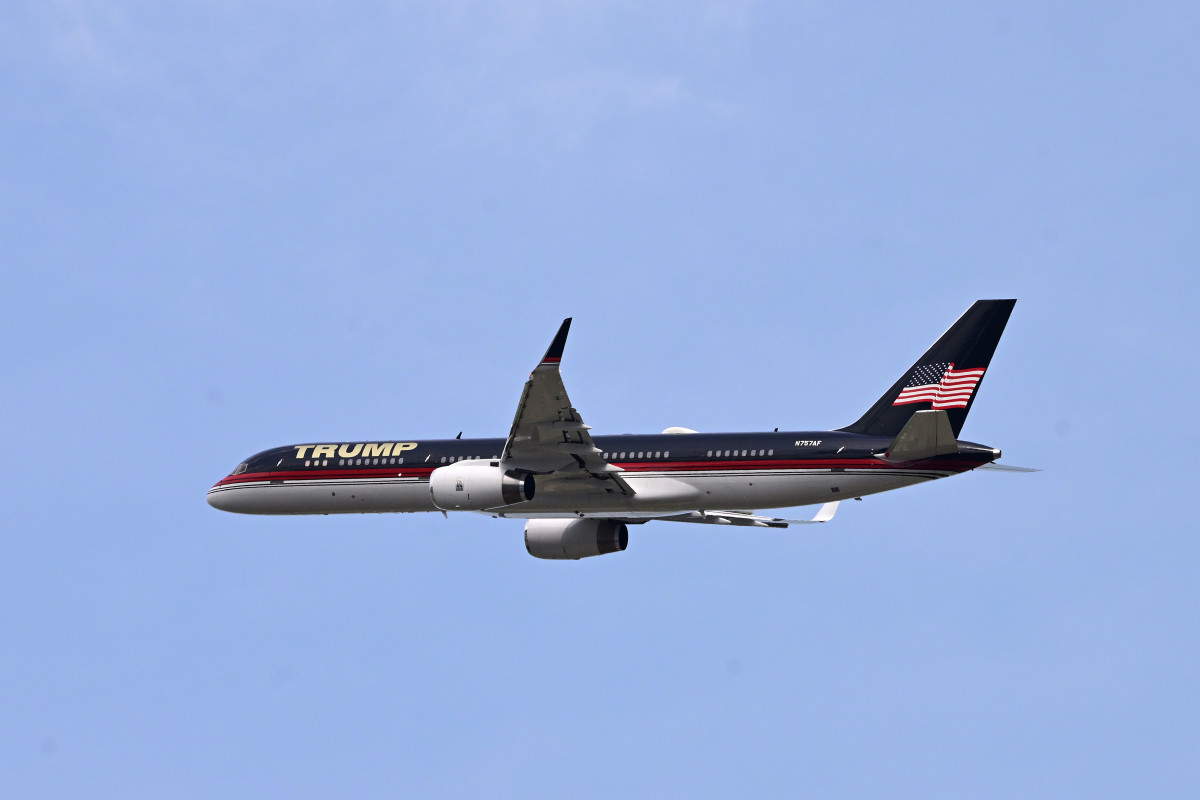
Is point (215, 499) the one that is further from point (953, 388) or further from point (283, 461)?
point (953, 388)

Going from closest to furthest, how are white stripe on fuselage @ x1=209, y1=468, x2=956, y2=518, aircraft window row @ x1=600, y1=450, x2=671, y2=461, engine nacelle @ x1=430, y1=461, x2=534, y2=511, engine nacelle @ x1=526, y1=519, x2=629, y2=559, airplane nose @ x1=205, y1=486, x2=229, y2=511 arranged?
Result: 1. white stripe on fuselage @ x1=209, y1=468, x2=956, y2=518
2. engine nacelle @ x1=430, y1=461, x2=534, y2=511
3. aircraft window row @ x1=600, y1=450, x2=671, y2=461
4. engine nacelle @ x1=526, y1=519, x2=629, y2=559
5. airplane nose @ x1=205, y1=486, x2=229, y2=511

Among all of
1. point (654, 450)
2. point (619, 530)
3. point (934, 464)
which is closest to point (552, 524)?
point (619, 530)

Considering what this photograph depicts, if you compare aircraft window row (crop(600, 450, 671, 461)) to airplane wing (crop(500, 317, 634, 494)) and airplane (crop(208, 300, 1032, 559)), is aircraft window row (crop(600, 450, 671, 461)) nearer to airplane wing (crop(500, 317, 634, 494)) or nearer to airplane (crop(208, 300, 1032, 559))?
airplane (crop(208, 300, 1032, 559))

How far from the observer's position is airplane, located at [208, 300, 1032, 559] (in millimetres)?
41281

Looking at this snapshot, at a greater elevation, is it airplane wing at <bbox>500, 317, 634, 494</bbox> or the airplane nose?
the airplane nose

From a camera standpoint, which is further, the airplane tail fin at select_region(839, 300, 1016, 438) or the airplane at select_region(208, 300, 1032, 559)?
the airplane tail fin at select_region(839, 300, 1016, 438)

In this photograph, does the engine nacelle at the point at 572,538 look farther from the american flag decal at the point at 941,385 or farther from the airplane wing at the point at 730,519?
the american flag decal at the point at 941,385

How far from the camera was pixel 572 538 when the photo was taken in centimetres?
4891

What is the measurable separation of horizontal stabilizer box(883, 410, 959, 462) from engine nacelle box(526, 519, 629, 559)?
11391 millimetres

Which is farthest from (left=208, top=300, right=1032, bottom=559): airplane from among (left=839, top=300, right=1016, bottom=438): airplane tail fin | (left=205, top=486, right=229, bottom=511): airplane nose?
(left=205, top=486, right=229, bottom=511): airplane nose

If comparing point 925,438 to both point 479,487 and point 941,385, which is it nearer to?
point 941,385

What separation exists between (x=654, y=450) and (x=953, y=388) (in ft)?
28.6

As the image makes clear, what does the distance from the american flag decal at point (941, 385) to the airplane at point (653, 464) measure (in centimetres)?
4

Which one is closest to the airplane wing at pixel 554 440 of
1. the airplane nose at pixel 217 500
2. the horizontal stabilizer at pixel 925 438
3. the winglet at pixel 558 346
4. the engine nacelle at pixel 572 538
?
the winglet at pixel 558 346
